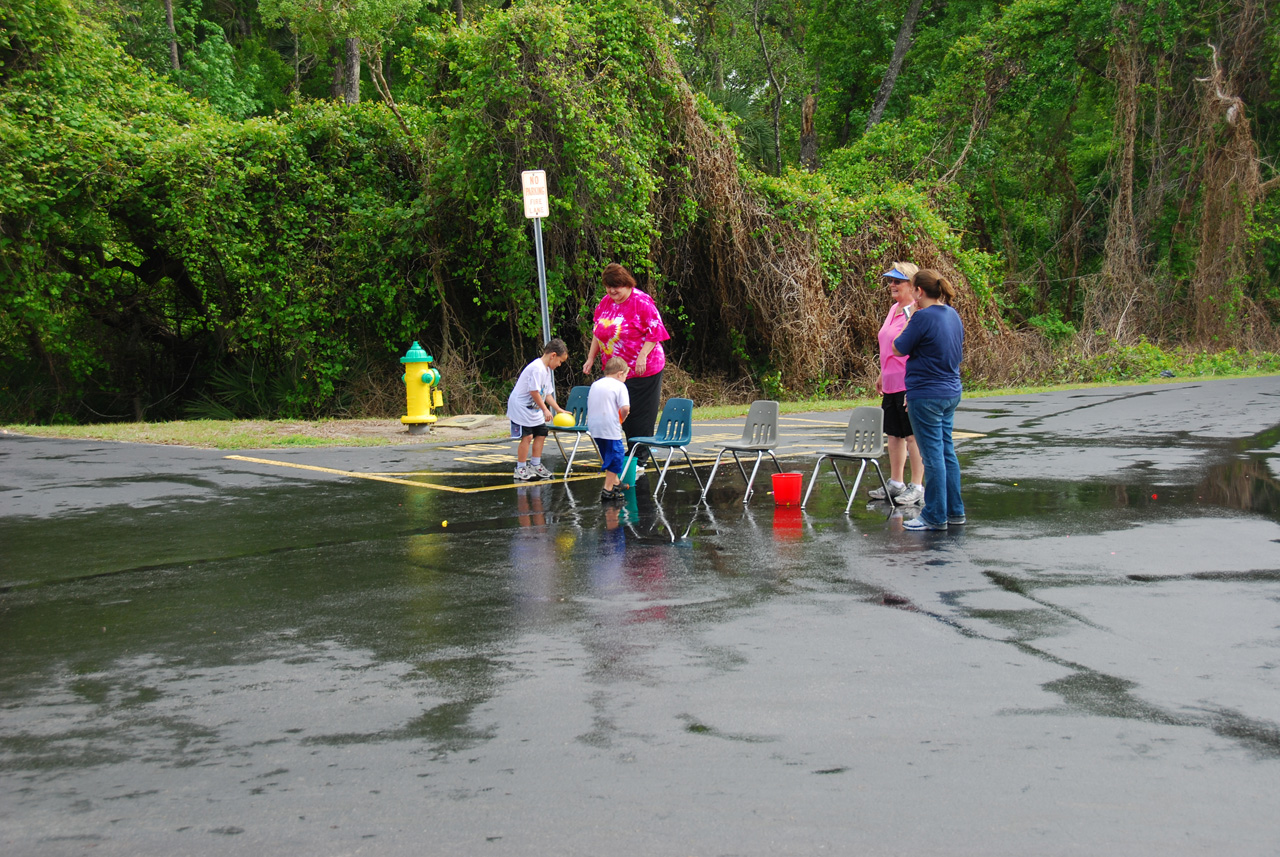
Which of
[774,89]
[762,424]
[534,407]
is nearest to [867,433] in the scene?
[762,424]

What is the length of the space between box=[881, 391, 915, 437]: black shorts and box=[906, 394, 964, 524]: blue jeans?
0.84 m

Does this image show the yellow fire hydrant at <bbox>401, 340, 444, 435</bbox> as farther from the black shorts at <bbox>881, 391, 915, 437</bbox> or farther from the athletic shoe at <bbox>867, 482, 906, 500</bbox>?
the black shorts at <bbox>881, 391, 915, 437</bbox>

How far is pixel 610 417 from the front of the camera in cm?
948

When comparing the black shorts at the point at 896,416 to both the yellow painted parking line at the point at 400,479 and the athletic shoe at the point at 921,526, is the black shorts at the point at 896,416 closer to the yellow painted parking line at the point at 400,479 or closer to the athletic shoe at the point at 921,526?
the athletic shoe at the point at 921,526

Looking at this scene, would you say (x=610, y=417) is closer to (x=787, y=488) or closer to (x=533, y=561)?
(x=787, y=488)

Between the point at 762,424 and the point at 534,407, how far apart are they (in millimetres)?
2296

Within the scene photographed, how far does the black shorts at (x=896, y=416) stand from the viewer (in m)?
8.91

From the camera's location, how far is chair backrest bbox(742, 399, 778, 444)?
392 inches

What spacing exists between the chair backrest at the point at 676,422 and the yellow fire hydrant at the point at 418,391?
5.53 m

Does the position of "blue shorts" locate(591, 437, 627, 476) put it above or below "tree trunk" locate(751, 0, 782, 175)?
below

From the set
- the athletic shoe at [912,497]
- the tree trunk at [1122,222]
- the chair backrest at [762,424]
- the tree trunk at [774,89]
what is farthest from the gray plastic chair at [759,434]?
the tree trunk at [774,89]

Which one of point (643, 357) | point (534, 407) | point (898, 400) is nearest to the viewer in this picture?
point (898, 400)

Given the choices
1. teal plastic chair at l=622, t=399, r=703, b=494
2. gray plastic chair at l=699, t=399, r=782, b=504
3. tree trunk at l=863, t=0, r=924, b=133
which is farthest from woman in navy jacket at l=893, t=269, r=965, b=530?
tree trunk at l=863, t=0, r=924, b=133

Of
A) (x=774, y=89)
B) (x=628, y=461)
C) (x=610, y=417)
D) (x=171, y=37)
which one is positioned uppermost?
(x=171, y=37)
